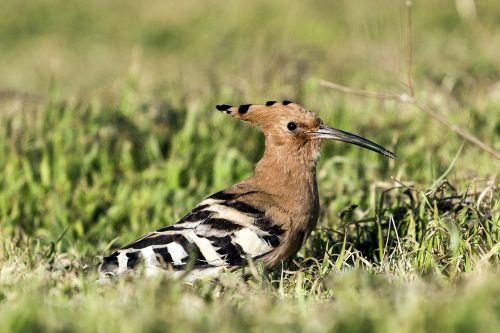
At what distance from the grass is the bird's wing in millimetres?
105

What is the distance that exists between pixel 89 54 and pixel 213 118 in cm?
486

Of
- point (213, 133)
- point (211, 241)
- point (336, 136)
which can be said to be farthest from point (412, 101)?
point (213, 133)

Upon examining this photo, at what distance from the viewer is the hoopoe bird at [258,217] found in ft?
9.80

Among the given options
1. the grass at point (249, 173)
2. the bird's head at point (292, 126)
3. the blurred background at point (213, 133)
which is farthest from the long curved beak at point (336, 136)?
the blurred background at point (213, 133)

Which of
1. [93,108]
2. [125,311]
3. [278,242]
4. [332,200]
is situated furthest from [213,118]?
[125,311]

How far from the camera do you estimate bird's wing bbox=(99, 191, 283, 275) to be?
2951 mm

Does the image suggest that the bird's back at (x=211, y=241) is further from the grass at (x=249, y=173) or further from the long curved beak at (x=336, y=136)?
the long curved beak at (x=336, y=136)

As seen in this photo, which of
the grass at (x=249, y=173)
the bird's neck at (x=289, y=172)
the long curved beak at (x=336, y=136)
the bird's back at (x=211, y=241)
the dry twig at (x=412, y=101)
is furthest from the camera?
the long curved beak at (x=336, y=136)

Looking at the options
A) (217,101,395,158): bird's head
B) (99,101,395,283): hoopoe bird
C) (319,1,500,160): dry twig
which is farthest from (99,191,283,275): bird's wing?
(319,1,500,160): dry twig

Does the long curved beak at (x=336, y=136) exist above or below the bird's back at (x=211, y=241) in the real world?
above

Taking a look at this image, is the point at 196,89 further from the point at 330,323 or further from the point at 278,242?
the point at 330,323

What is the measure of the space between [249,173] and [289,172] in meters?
1.14

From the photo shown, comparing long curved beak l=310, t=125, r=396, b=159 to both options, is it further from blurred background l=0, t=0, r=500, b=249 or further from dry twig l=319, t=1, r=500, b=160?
dry twig l=319, t=1, r=500, b=160

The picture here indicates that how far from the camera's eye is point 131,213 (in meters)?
4.21
